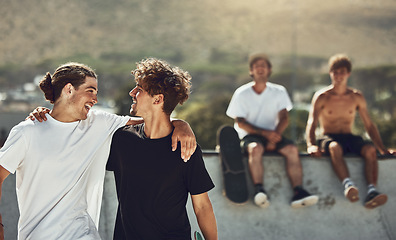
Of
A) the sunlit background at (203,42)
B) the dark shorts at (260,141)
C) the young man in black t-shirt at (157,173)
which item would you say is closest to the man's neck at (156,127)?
the young man in black t-shirt at (157,173)

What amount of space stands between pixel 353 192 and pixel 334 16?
97.9 feet

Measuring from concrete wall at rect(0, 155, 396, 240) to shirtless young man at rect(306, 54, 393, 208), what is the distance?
0.17 meters

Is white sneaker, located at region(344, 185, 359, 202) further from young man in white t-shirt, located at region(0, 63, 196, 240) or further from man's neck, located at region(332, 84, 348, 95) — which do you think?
young man in white t-shirt, located at region(0, 63, 196, 240)

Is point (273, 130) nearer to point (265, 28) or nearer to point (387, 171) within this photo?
point (387, 171)

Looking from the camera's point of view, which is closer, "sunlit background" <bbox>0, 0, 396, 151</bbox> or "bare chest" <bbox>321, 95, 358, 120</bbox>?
"bare chest" <bbox>321, 95, 358, 120</bbox>

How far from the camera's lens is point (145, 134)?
309 centimetres

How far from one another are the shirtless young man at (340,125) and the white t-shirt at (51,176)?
3.41m

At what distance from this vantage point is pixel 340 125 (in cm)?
638

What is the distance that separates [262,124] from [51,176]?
12.2 feet

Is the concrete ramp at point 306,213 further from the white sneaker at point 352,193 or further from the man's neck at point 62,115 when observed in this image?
the man's neck at point 62,115

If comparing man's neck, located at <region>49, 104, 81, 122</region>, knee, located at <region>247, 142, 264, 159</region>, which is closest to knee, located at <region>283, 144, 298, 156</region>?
knee, located at <region>247, 142, 264, 159</region>

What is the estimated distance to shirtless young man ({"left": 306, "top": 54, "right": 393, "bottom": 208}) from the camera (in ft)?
19.2

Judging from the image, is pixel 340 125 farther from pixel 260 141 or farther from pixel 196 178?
pixel 196 178

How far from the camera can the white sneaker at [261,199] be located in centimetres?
546
